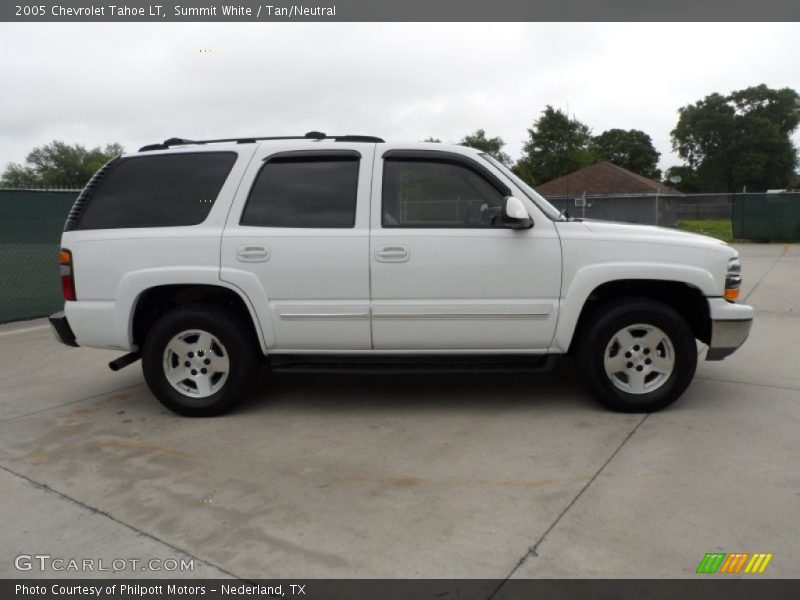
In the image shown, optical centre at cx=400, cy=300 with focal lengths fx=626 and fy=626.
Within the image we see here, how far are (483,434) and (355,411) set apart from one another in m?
1.05

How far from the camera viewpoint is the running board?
4484mm

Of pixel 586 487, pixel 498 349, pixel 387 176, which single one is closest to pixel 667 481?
pixel 586 487

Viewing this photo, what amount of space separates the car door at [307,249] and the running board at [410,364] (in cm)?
12

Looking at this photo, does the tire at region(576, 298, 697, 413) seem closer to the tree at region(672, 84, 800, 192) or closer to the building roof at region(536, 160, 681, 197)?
the building roof at region(536, 160, 681, 197)

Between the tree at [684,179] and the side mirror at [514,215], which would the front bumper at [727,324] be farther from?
the tree at [684,179]

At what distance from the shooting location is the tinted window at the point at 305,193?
14.6 feet

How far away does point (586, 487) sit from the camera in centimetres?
338

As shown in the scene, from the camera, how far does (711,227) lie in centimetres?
2912

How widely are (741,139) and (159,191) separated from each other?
241ft

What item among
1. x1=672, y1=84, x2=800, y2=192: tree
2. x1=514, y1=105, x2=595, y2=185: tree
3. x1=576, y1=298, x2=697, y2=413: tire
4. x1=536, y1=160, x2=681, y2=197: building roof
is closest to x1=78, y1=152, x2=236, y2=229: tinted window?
x1=576, y1=298, x2=697, y2=413: tire

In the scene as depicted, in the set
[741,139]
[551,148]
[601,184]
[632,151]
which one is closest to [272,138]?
[601,184]

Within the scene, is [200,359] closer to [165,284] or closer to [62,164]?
[165,284]

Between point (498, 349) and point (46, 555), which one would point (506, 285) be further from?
point (46, 555)

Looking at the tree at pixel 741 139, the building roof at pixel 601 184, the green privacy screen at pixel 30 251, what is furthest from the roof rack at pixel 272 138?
the tree at pixel 741 139
